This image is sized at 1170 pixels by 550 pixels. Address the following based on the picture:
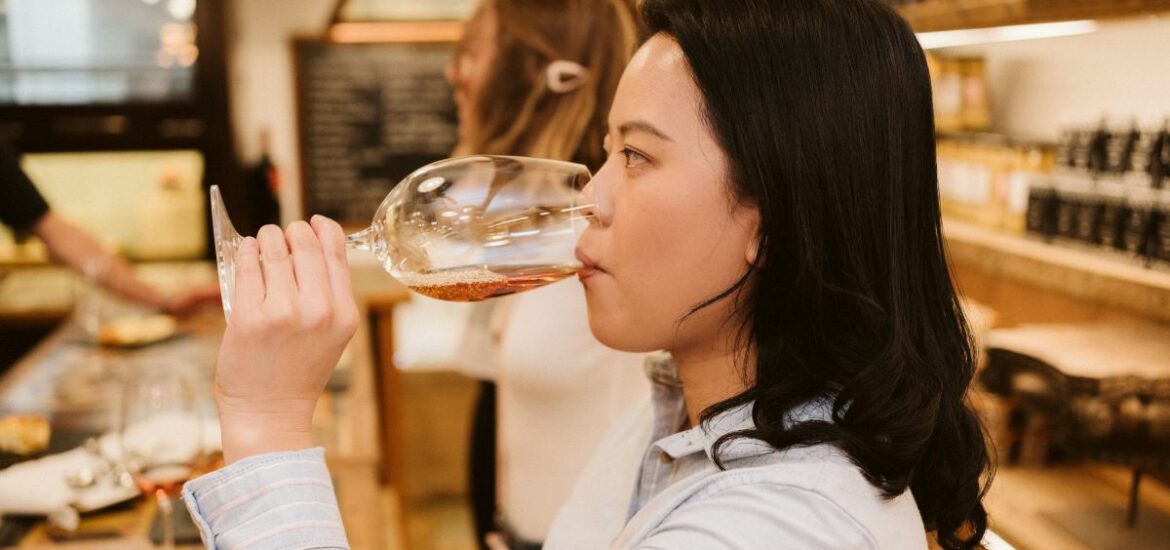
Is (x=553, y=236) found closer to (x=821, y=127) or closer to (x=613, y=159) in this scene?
(x=613, y=159)

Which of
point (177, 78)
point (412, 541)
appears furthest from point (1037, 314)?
point (177, 78)

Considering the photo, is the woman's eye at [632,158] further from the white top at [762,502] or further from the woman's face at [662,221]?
the white top at [762,502]

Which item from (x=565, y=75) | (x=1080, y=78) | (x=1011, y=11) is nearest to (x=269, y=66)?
(x=565, y=75)

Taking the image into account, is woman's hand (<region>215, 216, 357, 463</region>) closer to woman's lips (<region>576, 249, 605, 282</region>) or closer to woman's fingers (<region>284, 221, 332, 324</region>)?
woman's fingers (<region>284, 221, 332, 324</region>)

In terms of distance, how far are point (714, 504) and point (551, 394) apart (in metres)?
0.97

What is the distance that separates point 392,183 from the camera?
5.09 metres

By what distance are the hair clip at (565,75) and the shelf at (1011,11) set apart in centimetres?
55

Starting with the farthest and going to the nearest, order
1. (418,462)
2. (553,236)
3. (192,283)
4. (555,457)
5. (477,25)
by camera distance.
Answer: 1. (418,462)
2. (192,283)
3. (477,25)
4. (555,457)
5. (553,236)

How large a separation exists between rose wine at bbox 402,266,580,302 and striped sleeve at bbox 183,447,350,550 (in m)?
0.24

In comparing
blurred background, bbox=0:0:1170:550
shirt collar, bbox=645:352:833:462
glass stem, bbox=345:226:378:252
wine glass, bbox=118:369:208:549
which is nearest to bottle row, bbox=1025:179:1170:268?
blurred background, bbox=0:0:1170:550

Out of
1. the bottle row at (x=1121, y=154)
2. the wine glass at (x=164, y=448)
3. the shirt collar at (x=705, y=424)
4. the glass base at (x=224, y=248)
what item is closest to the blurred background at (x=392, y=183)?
the bottle row at (x=1121, y=154)

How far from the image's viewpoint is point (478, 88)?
74.7 inches

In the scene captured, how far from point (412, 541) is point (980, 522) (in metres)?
2.95

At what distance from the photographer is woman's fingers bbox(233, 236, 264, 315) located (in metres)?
0.83
